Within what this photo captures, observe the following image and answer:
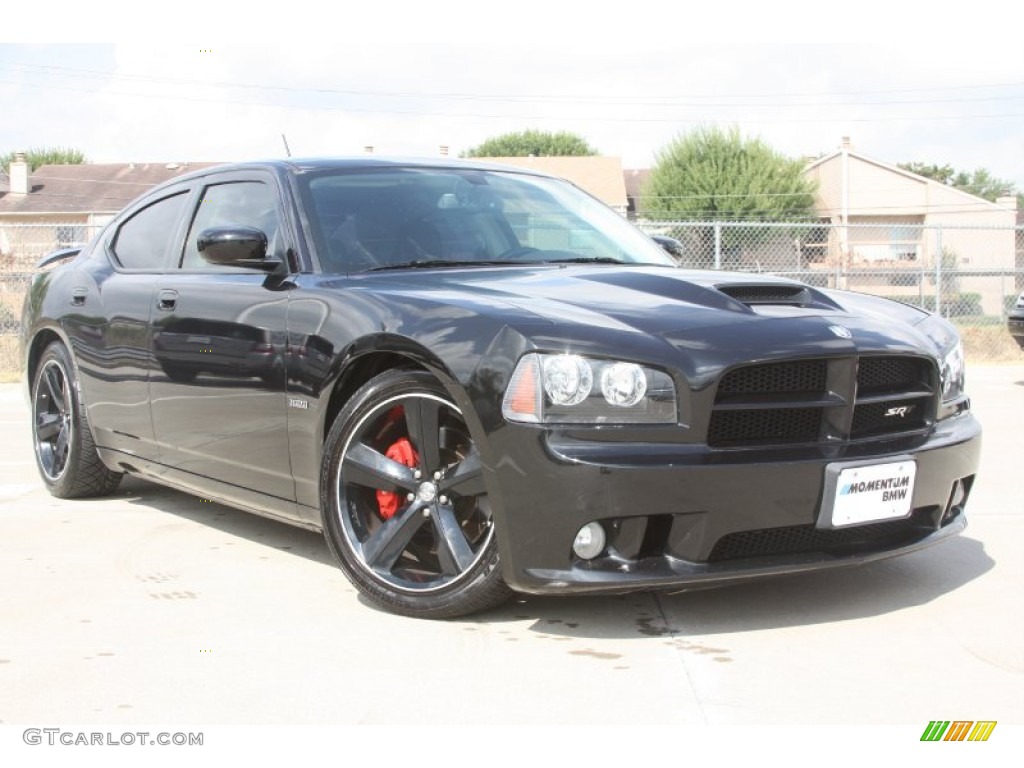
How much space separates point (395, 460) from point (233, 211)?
1694mm

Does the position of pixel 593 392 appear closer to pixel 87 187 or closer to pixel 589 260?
pixel 589 260

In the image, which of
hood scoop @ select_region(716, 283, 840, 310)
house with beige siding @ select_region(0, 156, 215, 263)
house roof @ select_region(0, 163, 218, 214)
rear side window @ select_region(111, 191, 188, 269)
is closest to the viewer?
hood scoop @ select_region(716, 283, 840, 310)

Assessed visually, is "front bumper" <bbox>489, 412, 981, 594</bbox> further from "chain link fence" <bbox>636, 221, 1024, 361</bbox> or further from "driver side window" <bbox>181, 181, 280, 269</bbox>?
"chain link fence" <bbox>636, 221, 1024, 361</bbox>

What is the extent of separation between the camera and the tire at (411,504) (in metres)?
4.04

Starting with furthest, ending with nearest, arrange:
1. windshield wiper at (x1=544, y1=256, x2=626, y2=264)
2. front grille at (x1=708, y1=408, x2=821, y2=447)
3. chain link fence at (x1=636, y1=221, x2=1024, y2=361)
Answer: chain link fence at (x1=636, y1=221, x2=1024, y2=361) → windshield wiper at (x1=544, y1=256, x2=626, y2=264) → front grille at (x1=708, y1=408, x2=821, y2=447)

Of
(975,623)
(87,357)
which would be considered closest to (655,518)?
(975,623)

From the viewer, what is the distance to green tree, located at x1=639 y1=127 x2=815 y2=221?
170 ft

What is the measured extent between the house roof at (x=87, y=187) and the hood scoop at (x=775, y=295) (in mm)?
53976

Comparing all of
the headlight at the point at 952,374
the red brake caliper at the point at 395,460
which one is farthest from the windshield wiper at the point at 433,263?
the headlight at the point at 952,374

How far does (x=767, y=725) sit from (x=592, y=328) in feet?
3.99

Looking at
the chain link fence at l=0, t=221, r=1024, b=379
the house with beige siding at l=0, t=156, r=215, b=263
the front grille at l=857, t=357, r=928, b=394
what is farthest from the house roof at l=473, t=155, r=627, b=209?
the front grille at l=857, t=357, r=928, b=394

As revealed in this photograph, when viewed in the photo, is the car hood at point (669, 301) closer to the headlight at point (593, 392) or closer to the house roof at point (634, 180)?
the headlight at point (593, 392)

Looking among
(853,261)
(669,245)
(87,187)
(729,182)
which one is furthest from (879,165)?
(669,245)

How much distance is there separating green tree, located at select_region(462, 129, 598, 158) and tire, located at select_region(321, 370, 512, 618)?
2879 inches
